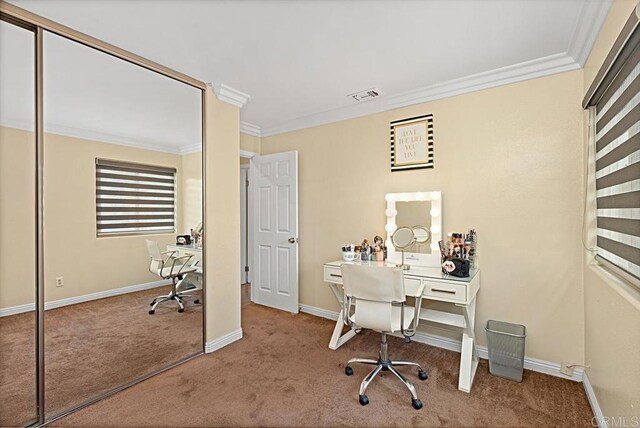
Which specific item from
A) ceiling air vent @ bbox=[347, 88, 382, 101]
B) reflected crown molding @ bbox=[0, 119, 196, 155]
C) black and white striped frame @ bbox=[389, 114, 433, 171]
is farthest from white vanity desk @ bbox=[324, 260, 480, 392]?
reflected crown molding @ bbox=[0, 119, 196, 155]

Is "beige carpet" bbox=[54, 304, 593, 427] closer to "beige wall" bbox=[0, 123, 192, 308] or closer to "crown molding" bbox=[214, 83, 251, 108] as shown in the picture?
"beige wall" bbox=[0, 123, 192, 308]

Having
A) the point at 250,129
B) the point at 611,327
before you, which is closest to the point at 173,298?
the point at 250,129

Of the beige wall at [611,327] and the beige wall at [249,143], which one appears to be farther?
the beige wall at [249,143]

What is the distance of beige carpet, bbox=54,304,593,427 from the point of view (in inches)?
72.9

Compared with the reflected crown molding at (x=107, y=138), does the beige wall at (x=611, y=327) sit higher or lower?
lower

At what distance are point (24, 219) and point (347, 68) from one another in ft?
7.83

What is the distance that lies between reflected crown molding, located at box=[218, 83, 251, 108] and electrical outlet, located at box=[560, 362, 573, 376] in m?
3.50

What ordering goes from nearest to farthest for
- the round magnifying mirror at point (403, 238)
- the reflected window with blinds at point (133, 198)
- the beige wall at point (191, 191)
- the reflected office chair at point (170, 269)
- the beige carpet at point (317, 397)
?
the beige carpet at point (317, 397) → the reflected window with blinds at point (133, 198) → the reflected office chair at point (170, 269) → the beige wall at point (191, 191) → the round magnifying mirror at point (403, 238)

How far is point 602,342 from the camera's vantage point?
70.4 inches

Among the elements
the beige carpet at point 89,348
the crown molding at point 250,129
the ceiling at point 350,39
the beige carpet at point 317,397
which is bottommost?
the beige carpet at point 317,397

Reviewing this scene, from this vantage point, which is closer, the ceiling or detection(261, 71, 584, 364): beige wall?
the ceiling

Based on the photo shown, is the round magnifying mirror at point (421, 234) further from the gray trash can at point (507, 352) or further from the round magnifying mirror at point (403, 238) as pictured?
the gray trash can at point (507, 352)

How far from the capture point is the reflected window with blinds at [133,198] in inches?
84.0

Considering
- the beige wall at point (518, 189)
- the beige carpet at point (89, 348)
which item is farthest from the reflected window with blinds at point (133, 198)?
the beige wall at point (518, 189)
